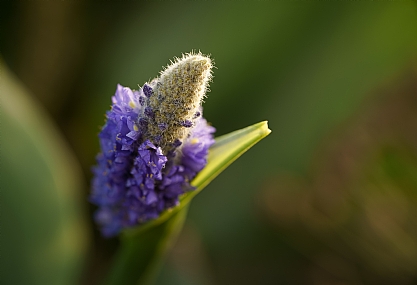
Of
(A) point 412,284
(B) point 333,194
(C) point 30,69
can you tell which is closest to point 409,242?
(A) point 412,284

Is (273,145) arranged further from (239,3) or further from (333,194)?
(239,3)

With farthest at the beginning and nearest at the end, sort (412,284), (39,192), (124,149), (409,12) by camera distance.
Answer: (409,12)
(412,284)
(39,192)
(124,149)

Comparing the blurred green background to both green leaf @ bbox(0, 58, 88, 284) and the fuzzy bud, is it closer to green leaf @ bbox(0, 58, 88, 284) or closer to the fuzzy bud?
green leaf @ bbox(0, 58, 88, 284)

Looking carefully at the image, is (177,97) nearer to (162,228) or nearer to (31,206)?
(162,228)

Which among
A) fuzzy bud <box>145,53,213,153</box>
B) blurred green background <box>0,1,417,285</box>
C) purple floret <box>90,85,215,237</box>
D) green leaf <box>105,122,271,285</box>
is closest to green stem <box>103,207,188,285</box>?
green leaf <box>105,122,271,285</box>

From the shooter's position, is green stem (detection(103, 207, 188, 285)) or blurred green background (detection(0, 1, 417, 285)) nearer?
green stem (detection(103, 207, 188, 285))

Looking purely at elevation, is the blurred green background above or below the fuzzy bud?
above

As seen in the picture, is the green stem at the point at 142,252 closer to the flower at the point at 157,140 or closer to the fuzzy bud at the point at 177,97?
the flower at the point at 157,140

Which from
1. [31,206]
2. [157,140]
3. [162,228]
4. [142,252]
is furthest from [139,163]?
[31,206]
